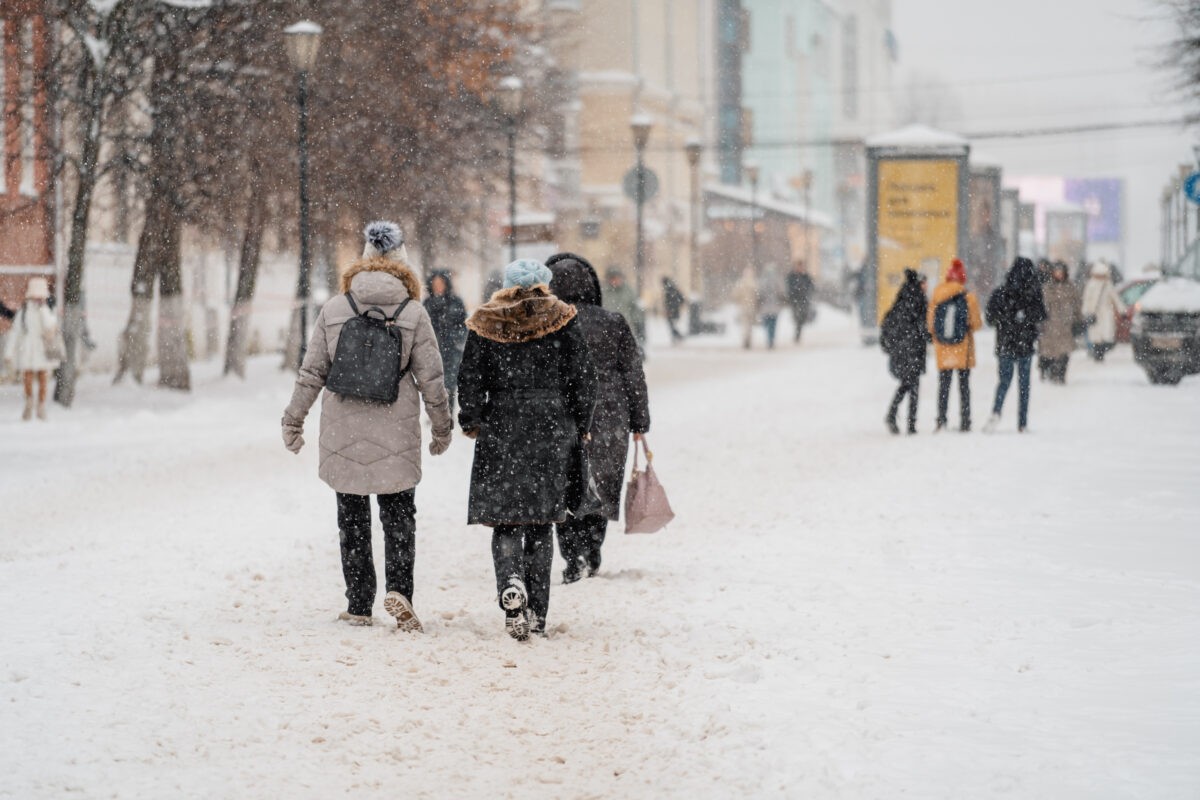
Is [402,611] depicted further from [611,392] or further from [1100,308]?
[1100,308]

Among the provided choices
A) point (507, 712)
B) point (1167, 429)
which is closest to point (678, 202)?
point (1167, 429)

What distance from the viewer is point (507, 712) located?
20.6ft

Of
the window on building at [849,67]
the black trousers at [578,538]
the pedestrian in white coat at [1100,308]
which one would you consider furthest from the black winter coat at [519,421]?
the window on building at [849,67]

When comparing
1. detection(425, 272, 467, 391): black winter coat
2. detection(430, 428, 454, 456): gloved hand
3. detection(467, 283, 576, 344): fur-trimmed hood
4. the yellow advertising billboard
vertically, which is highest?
the yellow advertising billboard

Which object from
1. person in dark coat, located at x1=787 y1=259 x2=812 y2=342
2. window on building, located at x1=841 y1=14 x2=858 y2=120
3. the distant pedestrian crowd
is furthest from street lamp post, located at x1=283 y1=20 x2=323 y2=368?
window on building, located at x1=841 y1=14 x2=858 y2=120

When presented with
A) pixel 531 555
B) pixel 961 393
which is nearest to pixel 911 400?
pixel 961 393

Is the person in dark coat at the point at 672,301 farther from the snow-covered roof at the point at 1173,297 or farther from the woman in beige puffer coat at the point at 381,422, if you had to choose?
the woman in beige puffer coat at the point at 381,422

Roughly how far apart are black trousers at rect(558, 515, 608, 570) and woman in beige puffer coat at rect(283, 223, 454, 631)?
1.46 m

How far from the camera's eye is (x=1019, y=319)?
1680 centimetres

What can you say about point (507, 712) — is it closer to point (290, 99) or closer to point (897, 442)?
point (897, 442)

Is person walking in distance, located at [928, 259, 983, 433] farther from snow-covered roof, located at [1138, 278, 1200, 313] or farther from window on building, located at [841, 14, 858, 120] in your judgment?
window on building, located at [841, 14, 858, 120]

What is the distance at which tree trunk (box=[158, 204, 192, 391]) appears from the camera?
2390 cm

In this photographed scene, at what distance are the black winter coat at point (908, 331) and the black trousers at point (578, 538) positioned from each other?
7.89 metres

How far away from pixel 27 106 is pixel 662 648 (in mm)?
19963
